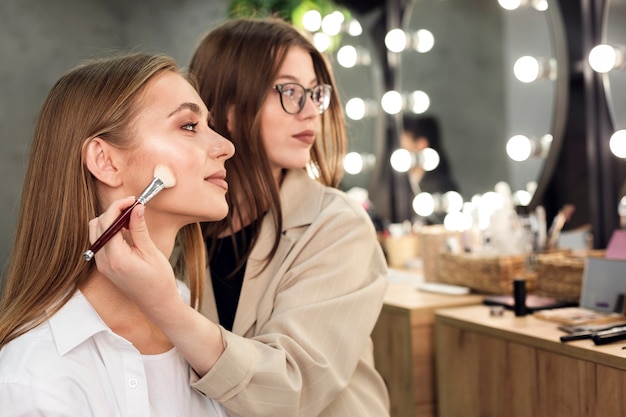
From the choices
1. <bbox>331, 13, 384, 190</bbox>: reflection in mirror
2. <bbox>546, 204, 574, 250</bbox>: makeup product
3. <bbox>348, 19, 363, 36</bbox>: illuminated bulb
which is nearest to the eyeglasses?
<bbox>546, 204, 574, 250</bbox>: makeup product

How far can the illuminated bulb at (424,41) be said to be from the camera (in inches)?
107

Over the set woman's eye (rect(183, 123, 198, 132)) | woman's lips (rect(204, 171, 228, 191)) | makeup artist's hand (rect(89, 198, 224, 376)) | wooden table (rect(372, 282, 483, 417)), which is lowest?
wooden table (rect(372, 282, 483, 417))

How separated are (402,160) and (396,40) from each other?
19.7 inches

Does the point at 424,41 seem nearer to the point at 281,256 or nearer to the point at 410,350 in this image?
the point at 410,350

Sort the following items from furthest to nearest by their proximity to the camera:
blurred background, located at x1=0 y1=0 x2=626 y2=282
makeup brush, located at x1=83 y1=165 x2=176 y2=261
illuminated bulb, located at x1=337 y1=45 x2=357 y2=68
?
illuminated bulb, located at x1=337 y1=45 x2=357 y2=68
blurred background, located at x1=0 y1=0 x2=626 y2=282
makeup brush, located at x1=83 y1=165 x2=176 y2=261

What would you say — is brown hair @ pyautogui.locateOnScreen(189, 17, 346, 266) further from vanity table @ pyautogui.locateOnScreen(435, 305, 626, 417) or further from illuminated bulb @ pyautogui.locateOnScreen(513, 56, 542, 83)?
illuminated bulb @ pyautogui.locateOnScreen(513, 56, 542, 83)

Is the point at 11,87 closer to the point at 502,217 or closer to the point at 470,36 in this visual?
the point at 470,36

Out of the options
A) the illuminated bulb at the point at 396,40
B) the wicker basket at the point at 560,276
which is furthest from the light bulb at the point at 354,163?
the wicker basket at the point at 560,276

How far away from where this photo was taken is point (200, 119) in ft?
3.57

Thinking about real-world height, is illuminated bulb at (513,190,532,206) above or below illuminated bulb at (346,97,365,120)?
below

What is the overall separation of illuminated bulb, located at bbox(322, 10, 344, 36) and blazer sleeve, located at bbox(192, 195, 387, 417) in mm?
1846

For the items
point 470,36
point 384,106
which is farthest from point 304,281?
point 384,106

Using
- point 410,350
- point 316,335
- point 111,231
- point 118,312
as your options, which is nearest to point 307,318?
point 316,335

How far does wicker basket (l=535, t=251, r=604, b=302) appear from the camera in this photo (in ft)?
5.15
